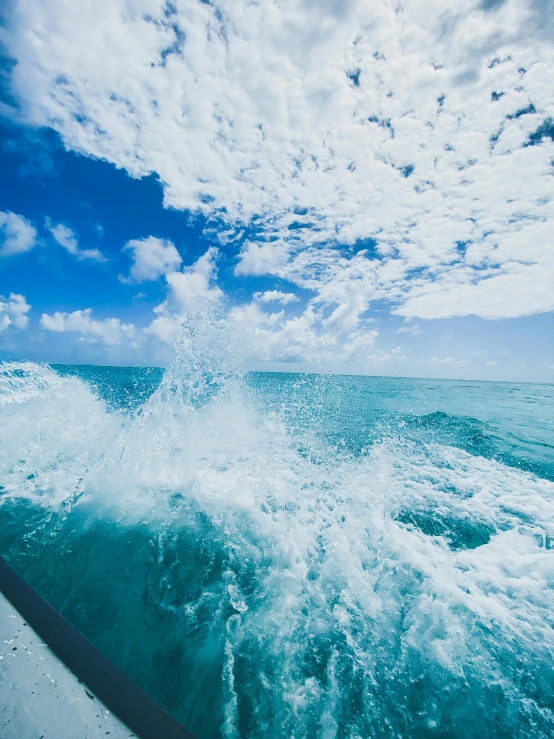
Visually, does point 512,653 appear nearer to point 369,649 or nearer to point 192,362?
point 369,649

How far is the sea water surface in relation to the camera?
2.86m

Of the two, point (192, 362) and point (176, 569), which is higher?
point (192, 362)

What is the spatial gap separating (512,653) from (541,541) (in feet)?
9.89

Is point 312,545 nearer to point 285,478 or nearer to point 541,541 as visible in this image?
point 285,478

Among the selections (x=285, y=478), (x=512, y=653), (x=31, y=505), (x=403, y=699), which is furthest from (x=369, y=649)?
(x=31, y=505)

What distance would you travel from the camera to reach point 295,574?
14.4 feet

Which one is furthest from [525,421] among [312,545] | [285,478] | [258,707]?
[258,707]

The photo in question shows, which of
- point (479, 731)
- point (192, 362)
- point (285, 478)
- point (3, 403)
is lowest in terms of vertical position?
point (479, 731)

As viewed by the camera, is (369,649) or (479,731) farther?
(369,649)

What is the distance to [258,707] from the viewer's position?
2.78 metres

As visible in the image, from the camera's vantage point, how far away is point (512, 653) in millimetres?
3266

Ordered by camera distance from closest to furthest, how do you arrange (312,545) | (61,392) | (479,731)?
(479,731) → (312,545) → (61,392)

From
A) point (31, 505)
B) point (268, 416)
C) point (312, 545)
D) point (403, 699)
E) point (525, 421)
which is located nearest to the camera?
point (403, 699)

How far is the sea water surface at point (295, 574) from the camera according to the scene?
286 centimetres
